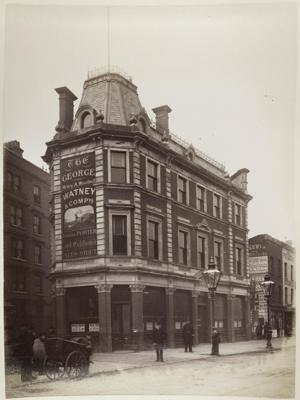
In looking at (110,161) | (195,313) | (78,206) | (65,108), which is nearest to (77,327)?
(78,206)

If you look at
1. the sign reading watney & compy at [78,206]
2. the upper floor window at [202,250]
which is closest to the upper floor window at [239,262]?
the upper floor window at [202,250]

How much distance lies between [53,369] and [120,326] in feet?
2.84

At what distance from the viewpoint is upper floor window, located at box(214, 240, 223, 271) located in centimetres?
784

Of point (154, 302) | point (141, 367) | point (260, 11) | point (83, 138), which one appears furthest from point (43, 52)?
point (141, 367)

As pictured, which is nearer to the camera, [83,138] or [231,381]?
[231,381]

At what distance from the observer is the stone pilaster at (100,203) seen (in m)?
7.09

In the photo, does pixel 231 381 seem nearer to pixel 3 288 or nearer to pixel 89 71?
pixel 3 288

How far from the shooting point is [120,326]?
7.09 metres

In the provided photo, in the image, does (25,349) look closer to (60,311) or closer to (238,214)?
(60,311)

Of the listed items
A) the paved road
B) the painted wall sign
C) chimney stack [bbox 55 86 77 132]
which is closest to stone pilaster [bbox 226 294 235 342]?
the paved road

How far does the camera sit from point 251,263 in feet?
25.9

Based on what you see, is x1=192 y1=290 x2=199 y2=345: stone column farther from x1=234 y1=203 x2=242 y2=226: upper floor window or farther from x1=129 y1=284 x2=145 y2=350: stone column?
x1=234 y1=203 x2=242 y2=226: upper floor window

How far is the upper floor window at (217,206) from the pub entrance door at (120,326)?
1.69 m

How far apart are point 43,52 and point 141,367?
349 cm
